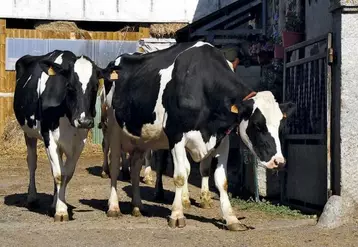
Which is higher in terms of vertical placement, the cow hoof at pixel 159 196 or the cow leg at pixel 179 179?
the cow leg at pixel 179 179

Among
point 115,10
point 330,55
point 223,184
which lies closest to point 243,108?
point 223,184

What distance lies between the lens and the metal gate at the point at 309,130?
9297 mm

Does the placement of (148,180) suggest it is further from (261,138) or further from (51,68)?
(261,138)

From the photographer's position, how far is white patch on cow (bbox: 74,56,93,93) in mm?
9250

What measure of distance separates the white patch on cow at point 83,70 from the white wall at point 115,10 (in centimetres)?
1414

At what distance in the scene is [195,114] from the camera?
877cm

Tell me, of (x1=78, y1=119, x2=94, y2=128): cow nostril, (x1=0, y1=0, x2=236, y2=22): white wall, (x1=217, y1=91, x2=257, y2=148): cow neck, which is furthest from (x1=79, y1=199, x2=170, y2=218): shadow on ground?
(x1=0, y1=0, x2=236, y2=22): white wall

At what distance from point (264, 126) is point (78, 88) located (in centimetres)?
236

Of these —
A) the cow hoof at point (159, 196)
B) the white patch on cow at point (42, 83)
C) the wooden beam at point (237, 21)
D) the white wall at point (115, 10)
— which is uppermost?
the white wall at point (115, 10)

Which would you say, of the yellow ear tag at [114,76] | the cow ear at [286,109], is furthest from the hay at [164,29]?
the cow ear at [286,109]

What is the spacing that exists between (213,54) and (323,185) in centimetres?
209

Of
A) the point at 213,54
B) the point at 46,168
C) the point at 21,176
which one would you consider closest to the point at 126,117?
the point at 213,54

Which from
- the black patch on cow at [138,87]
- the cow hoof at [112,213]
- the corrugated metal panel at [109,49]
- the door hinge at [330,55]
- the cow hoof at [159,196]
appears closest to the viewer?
the door hinge at [330,55]

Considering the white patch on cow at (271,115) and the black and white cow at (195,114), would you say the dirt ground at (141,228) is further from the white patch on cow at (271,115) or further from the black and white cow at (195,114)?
the white patch on cow at (271,115)
